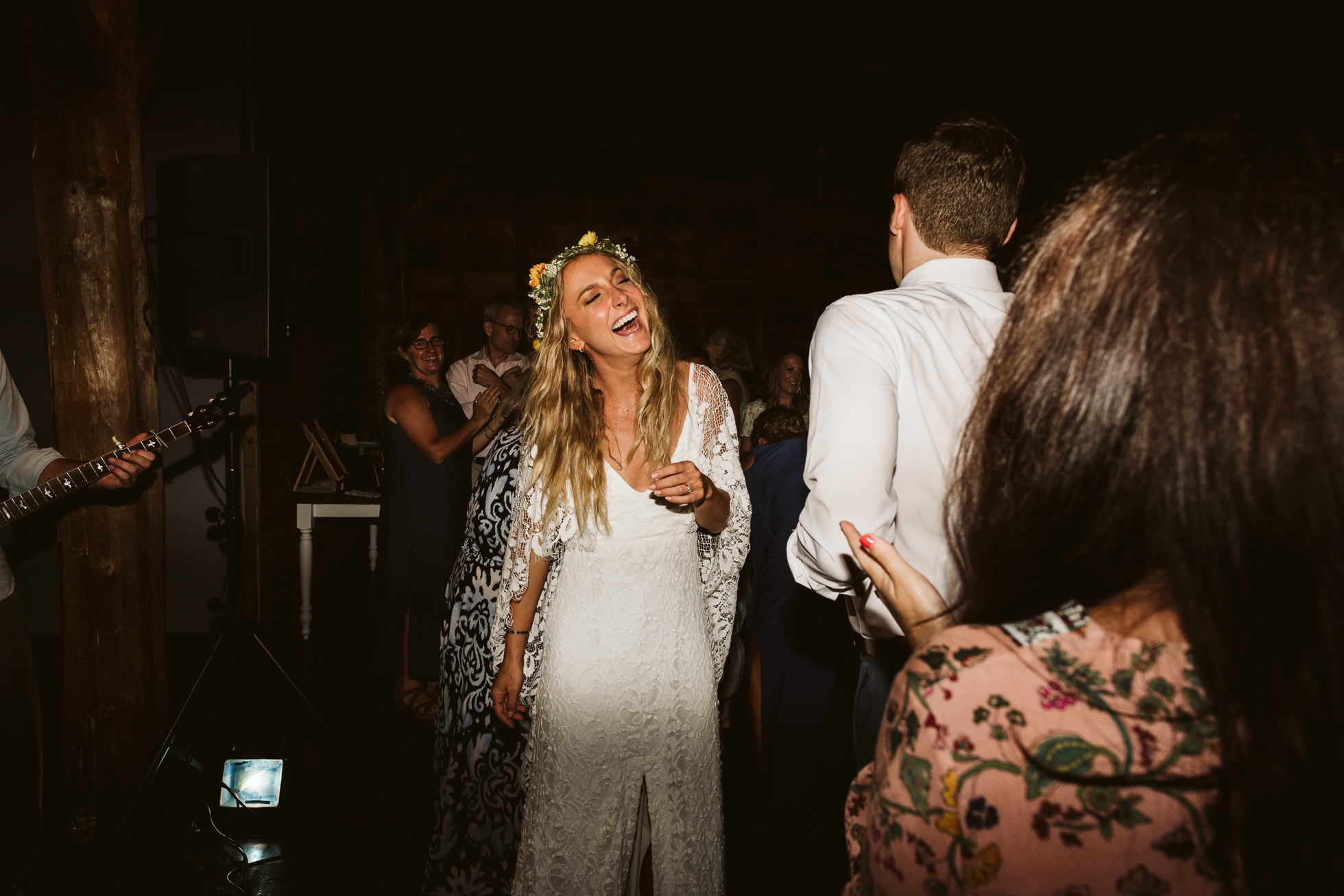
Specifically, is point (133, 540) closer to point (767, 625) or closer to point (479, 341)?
point (767, 625)

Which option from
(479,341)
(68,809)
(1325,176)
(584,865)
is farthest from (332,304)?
(1325,176)

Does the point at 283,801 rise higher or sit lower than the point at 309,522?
lower

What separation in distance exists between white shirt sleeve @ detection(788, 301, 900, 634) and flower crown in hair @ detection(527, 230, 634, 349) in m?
0.86

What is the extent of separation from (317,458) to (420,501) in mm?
1651

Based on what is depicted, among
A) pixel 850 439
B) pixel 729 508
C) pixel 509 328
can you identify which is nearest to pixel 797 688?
pixel 729 508

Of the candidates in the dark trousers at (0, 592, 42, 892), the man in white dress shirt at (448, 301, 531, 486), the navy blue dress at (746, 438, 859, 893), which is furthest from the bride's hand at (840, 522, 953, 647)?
the man in white dress shirt at (448, 301, 531, 486)

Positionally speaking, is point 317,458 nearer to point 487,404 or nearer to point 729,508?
point 487,404

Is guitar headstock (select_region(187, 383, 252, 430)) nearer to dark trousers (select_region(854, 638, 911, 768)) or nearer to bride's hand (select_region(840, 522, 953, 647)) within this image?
dark trousers (select_region(854, 638, 911, 768))

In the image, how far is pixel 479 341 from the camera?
7.70 meters

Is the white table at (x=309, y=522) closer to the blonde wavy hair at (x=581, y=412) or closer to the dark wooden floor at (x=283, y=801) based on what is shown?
the dark wooden floor at (x=283, y=801)

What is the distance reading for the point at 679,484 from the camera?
1479 millimetres

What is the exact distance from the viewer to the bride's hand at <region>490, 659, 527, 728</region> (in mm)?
1772

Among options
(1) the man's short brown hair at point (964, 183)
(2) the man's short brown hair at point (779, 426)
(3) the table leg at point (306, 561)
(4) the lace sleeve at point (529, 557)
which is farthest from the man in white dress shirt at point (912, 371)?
(3) the table leg at point (306, 561)

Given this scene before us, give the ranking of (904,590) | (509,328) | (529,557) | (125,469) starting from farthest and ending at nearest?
(509,328) → (125,469) → (529,557) → (904,590)
